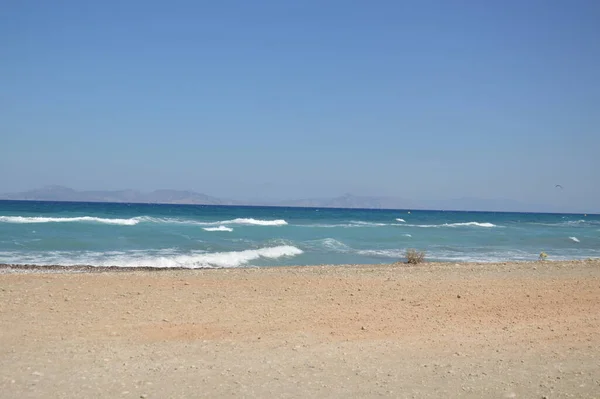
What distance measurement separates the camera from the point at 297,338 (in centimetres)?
697

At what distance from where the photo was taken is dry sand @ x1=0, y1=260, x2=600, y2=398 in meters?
5.30

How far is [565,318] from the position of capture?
26.2 ft

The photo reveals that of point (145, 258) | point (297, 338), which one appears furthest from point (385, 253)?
point (297, 338)

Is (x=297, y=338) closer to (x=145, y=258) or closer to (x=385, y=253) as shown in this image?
(x=145, y=258)

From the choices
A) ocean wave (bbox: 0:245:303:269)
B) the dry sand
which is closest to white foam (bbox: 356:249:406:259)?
ocean wave (bbox: 0:245:303:269)

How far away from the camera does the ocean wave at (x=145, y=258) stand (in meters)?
19.1

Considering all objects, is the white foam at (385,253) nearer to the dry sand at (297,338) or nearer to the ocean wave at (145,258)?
the ocean wave at (145,258)

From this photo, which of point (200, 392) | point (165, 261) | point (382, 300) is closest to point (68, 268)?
point (165, 261)

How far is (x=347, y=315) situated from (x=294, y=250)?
56.3 ft

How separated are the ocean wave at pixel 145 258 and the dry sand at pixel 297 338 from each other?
8223mm

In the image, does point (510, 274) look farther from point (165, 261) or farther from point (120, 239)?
point (120, 239)

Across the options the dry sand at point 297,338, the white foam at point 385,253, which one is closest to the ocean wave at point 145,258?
the white foam at point 385,253

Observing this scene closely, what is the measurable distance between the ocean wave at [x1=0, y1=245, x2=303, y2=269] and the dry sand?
324 inches

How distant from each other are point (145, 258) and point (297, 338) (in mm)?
14899
